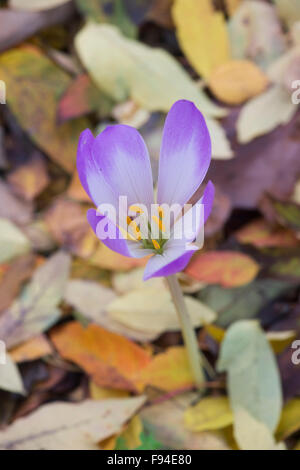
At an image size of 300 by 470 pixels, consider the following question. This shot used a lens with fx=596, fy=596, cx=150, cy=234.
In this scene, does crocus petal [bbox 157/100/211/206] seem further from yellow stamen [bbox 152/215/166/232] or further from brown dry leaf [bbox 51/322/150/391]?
brown dry leaf [bbox 51/322/150/391]

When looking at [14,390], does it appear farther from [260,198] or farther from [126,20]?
[126,20]

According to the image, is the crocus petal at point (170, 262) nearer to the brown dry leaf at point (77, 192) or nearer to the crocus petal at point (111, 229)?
the crocus petal at point (111, 229)

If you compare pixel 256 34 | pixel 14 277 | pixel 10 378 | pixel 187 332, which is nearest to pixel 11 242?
pixel 14 277

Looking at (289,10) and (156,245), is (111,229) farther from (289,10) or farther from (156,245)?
(289,10)

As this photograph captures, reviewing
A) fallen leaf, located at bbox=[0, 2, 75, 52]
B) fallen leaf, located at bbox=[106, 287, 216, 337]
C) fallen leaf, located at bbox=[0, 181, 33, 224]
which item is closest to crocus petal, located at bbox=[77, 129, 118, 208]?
fallen leaf, located at bbox=[106, 287, 216, 337]
